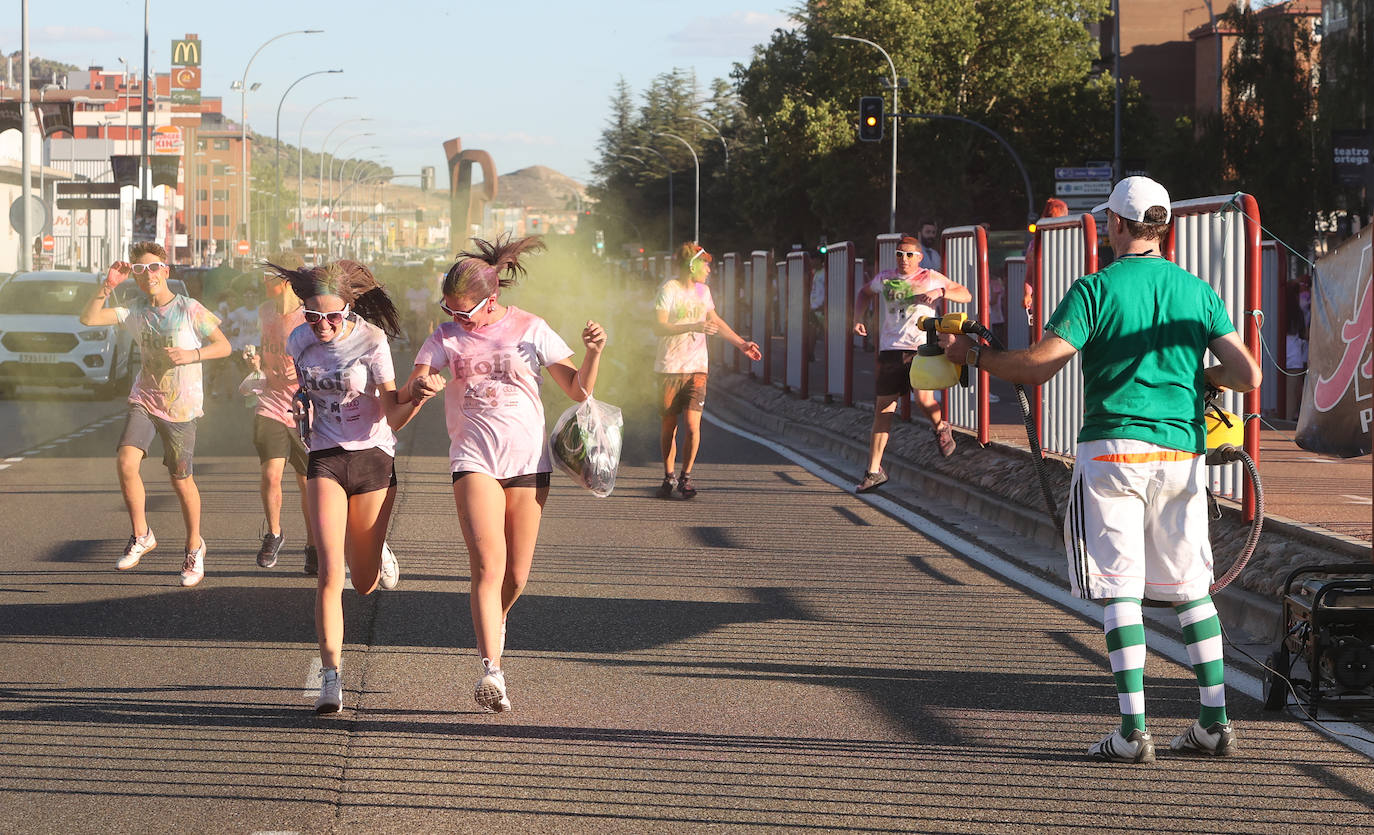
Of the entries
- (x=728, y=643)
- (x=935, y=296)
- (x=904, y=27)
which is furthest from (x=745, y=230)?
(x=728, y=643)

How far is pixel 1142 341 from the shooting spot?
5.74 meters

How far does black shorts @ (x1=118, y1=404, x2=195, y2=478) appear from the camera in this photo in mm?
9461

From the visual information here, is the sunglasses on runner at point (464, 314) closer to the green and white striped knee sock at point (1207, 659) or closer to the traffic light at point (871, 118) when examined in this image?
the green and white striped knee sock at point (1207, 659)

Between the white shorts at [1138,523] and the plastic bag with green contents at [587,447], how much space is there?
2029mm

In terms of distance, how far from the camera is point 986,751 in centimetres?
587

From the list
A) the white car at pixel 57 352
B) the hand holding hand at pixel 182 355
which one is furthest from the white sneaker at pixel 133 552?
the white car at pixel 57 352

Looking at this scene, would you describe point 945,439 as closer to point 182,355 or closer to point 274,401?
point 274,401

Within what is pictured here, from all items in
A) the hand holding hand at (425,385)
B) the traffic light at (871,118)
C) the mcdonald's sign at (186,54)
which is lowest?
the hand holding hand at (425,385)

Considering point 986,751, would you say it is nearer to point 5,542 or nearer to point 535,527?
point 535,527

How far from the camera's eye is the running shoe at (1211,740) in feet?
18.9

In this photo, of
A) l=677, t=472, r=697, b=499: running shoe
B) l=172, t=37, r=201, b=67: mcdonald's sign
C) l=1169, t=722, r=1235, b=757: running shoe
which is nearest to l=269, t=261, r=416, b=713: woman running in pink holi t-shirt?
l=1169, t=722, r=1235, b=757: running shoe

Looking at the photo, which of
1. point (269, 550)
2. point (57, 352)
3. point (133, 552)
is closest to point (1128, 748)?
point (269, 550)

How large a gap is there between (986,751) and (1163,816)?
33.5 inches

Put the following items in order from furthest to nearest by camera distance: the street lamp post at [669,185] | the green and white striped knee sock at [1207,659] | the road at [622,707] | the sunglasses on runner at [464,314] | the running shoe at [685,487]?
1. the street lamp post at [669,185]
2. the running shoe at [685,487]
3. the sunglasses on runner at [464,314]
4. the green and white striped knee sock at [1207,659]
5. the road at [622,707]
